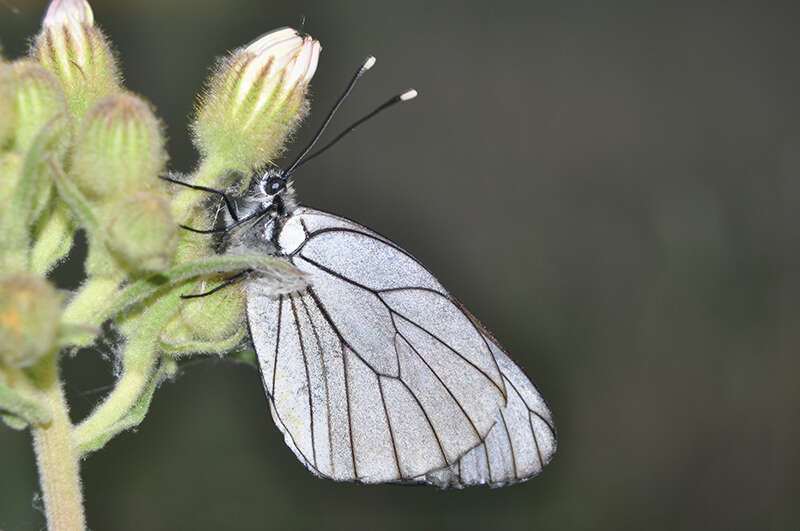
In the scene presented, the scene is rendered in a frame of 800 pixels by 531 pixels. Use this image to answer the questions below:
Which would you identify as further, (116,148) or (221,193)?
(221,193)

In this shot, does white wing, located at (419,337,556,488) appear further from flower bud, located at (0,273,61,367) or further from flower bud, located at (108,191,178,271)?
flower bud, located at (0,273,61,367)

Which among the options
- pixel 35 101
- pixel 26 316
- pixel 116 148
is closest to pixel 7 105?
pixel 35 101

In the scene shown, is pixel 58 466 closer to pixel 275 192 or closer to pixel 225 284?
pixel 225 284

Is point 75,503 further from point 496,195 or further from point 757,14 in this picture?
point 757,14

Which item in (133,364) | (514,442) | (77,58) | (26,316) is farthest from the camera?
(514,442)

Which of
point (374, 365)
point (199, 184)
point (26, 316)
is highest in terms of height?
point (199, 184)

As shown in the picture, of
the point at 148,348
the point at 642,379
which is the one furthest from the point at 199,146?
the point at 642,379

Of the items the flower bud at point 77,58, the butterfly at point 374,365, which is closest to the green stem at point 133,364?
the butterfly at point 374,365
